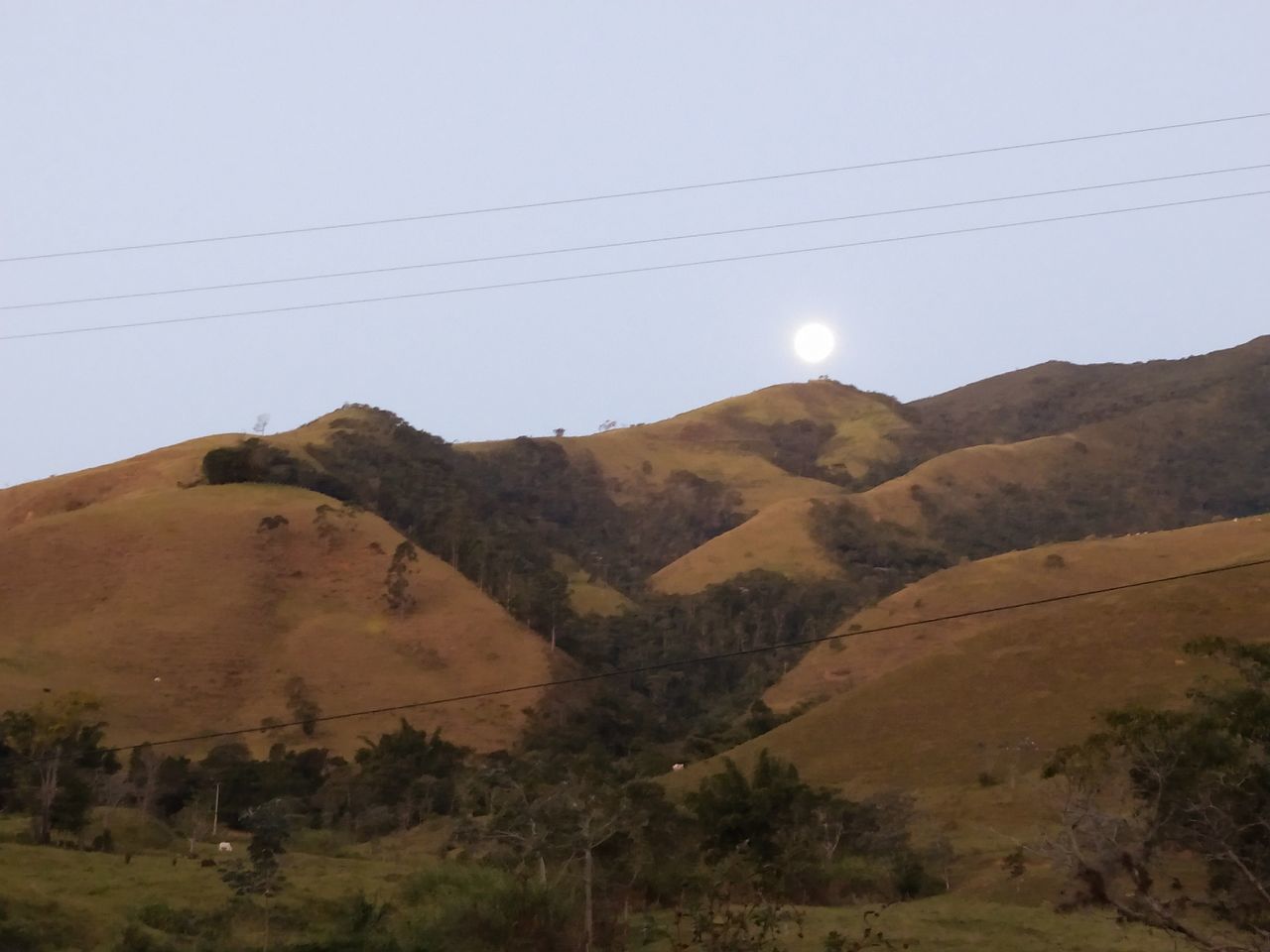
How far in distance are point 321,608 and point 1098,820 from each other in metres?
50.0

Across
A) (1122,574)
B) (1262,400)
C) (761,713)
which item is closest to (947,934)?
(761,713)

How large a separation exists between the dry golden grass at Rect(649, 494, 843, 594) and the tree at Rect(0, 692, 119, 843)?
54.8 meters

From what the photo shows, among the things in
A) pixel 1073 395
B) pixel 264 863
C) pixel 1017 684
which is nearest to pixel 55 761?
pixel 264 863

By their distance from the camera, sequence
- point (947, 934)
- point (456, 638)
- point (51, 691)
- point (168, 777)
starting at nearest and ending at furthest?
point (947, 934) < point (168, 777) < point (51, 691) < point (456, 638)

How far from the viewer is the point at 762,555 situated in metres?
90.5

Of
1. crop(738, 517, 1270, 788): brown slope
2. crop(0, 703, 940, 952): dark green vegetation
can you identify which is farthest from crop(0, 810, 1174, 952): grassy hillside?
crop(738, 517, 1270, 788): brown slope

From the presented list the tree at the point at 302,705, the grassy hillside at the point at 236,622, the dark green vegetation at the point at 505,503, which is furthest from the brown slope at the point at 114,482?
the tree at the point at 302,705

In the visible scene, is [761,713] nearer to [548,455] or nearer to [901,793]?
[901,793]

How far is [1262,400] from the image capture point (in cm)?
11725

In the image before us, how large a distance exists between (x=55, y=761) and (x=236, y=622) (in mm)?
29133

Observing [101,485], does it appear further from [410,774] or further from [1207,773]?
[1207,773]

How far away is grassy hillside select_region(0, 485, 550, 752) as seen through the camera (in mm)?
50281

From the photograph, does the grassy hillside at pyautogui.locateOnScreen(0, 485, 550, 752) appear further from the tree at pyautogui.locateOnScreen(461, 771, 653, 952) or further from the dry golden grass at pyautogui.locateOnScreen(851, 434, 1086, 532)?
the dry golden grass at pyautogui.locateOnScreen(851, 434, 1086, 532)

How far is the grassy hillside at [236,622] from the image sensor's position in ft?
165
